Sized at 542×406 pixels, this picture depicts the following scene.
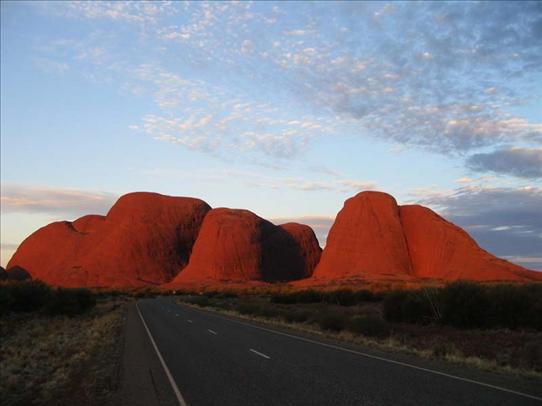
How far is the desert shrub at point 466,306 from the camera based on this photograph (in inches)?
798

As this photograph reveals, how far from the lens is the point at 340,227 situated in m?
85.3

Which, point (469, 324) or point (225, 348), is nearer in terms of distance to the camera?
point (225, 348)

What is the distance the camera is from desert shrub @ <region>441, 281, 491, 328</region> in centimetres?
2027

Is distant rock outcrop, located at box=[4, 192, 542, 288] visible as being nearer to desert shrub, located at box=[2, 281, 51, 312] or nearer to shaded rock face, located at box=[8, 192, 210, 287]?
shaded rock face, located at box=[8, 192, 210, 287]

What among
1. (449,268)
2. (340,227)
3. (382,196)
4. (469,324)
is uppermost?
(382,196)

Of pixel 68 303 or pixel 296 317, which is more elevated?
pixel 296 317

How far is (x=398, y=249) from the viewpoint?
258ft

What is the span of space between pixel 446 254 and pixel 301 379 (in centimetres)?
7052

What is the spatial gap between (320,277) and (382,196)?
56.7 ft

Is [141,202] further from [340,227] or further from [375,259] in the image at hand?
[375,259]

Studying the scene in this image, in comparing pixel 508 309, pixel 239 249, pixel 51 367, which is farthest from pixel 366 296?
pixel 239 249

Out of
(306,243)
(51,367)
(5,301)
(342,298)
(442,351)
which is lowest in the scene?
(51,367)

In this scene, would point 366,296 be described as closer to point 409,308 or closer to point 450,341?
point 409,308

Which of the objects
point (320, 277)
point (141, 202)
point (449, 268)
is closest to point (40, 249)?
point (141, 202)
